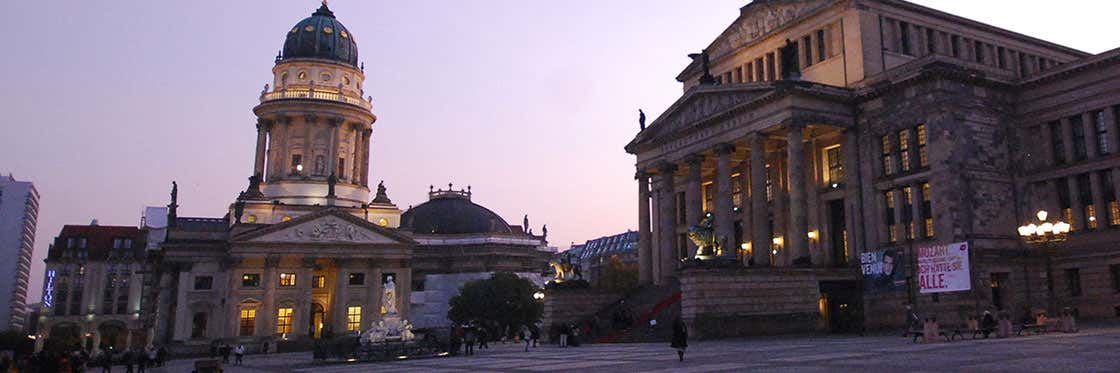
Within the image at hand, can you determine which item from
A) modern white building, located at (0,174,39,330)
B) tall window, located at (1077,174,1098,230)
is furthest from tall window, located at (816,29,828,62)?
modern white building, located at (0,174,39,330)

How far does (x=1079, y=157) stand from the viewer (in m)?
44.9

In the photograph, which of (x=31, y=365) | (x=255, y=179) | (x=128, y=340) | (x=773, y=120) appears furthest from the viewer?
(x=128, y=340)

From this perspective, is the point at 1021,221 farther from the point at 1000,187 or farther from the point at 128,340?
the point at 128,340

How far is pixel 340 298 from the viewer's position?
83062 mm

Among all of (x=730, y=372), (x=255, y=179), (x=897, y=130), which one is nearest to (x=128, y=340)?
(x=255, y=179)

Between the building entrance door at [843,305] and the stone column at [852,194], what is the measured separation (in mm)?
2411

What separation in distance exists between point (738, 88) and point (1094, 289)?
2133cm

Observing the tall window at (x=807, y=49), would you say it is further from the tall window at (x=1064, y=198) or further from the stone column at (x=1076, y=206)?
the stone column at (x=1076, y=206)

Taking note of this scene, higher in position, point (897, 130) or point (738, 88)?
point (738, 88)

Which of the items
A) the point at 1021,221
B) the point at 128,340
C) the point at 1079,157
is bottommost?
the point at 128,340

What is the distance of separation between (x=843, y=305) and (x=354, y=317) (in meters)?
53.5

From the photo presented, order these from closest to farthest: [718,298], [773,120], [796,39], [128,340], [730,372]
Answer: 1. [730,372]
2. [718,298]
3. [773,120]
4. [796,39]
5. [128,340]

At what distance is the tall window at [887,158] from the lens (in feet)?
154

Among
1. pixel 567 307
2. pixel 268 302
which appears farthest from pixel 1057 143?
pixel 268 302
